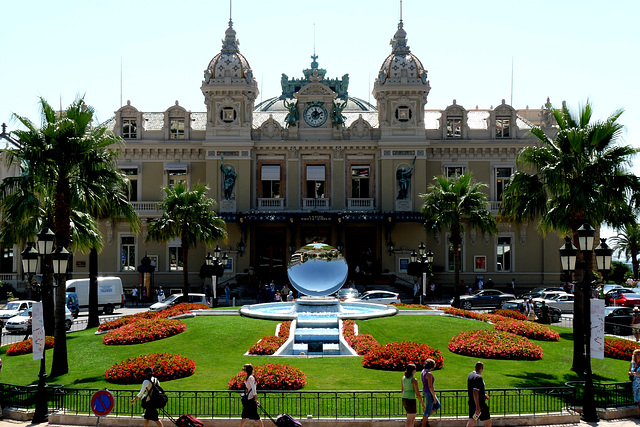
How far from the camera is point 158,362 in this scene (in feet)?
73.4

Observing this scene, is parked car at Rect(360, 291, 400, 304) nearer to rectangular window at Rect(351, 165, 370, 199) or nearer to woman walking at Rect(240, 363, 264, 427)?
rectangular window at Rect(351, 165, 370, 199)

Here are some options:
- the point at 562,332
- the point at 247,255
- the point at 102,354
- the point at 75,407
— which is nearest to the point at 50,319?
the point at 102,354

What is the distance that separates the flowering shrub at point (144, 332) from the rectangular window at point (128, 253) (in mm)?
29334

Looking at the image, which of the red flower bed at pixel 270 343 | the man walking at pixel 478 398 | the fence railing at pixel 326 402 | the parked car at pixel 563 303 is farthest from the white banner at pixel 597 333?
the parked car at pixel 563 303

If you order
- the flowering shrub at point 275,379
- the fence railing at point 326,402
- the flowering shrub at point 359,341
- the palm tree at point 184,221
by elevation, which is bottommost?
the fence railing at point 326,402

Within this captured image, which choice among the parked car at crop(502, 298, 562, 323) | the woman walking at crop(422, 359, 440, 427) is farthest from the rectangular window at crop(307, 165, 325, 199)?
the woman walking at crop(422, 359, 440, 427)

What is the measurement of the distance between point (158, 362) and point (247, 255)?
34155mm

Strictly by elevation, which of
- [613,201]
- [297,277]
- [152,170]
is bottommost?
[297,277]

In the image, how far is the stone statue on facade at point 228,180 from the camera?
5641cm

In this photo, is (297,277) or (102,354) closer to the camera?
(102,354)

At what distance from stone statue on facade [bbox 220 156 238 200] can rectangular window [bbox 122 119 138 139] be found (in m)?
8.01

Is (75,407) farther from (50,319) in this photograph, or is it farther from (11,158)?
(50,319)

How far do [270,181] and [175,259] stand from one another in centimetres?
950

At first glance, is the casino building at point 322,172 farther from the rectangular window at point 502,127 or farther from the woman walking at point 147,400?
the woman walking at point 147,400
